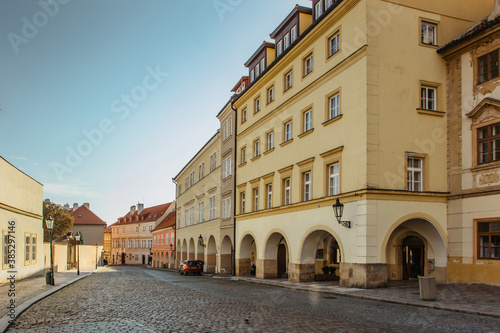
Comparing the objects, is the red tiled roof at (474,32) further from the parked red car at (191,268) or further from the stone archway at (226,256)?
the parked red car at (191,268)

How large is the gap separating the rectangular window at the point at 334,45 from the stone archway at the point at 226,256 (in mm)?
20278

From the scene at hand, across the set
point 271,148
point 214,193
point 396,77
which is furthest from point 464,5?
point 214,193

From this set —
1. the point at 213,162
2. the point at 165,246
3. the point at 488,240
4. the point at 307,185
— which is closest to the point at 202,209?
the point at 213,162

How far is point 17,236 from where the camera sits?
2927cm

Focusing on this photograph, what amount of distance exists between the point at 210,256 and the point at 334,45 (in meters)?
27.6

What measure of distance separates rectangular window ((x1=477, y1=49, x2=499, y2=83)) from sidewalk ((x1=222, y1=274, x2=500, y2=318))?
841cm

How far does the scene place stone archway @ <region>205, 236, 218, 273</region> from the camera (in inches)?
1817

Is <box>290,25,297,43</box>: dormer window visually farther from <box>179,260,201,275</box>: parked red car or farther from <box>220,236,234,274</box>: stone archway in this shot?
<box>179,260,201,275</box>: parked red car

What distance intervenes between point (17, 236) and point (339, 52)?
21.1m

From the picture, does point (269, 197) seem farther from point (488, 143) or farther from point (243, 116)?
point (488, 143)

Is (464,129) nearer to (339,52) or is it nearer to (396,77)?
(396,77)

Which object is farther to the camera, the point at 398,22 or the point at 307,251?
the point at 307,251

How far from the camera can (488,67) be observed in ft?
67.0

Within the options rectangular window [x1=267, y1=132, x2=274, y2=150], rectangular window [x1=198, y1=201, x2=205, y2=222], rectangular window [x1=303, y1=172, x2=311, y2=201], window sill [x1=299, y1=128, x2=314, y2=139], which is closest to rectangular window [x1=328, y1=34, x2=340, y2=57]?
window sill [x1=299, y1=128, x2=314, y2=139]
